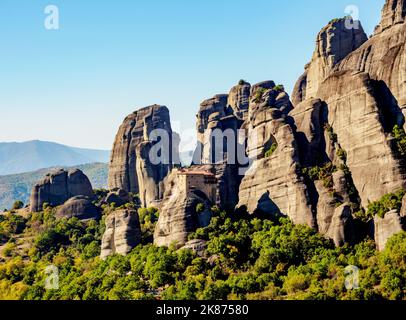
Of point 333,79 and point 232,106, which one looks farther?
point 232,106

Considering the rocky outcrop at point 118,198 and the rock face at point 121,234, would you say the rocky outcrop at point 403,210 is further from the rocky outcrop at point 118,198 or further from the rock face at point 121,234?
the rocky outcrop at point 118,198

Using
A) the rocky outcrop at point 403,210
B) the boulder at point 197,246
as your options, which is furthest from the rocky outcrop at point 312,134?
the rocky outcrop at point 403,210

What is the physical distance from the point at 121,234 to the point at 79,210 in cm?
2453

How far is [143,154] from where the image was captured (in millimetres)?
98062

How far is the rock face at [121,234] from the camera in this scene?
7169 cm

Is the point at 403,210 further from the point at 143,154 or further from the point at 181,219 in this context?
the point at 143,154

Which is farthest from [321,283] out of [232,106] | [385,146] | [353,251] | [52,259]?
[232,106]

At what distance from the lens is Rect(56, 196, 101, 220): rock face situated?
9444cm

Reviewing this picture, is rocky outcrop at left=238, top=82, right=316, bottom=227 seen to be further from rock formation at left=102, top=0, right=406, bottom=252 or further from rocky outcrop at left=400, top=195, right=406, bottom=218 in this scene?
rocky outcrop at left=400, top=195, right=406, bottom=218

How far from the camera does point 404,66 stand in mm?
66000

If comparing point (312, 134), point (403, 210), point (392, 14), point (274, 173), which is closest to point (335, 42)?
point (392, 14)

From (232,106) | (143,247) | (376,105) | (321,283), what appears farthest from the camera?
(232,106)
